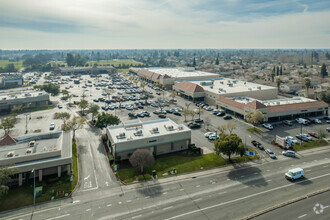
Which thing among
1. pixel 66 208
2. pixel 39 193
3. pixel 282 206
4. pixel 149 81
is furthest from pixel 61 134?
pixel 149 81

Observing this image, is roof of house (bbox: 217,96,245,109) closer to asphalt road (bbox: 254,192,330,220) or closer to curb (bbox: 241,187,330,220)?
curb (bbox: 241,187,330,220)

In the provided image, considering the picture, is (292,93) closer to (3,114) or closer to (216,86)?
(216,86)

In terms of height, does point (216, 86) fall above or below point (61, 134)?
above

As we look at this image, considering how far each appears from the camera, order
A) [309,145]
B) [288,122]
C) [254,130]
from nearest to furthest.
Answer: [309,145]
[254,130]
[288,122]

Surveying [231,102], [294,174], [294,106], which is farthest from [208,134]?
[294,106]

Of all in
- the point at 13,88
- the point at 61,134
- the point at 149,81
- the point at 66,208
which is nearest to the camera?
the point at 66,208

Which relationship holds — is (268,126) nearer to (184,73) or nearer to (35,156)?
(35,156)

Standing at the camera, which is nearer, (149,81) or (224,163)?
(224,163)

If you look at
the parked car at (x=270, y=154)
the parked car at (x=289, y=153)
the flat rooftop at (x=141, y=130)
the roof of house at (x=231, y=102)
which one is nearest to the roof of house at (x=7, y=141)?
the flat rooftop at (x=141, y=130)

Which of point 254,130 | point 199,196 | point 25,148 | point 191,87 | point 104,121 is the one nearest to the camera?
point 199,196
